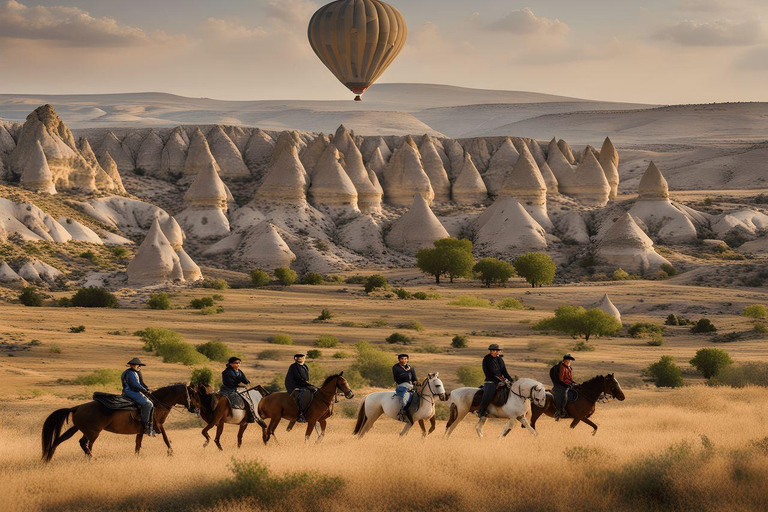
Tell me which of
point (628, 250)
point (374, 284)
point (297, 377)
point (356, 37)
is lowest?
point (374, 284)

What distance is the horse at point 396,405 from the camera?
1415 cm

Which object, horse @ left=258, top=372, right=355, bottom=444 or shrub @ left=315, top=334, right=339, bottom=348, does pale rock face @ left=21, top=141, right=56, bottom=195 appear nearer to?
shrub @ left=315, top=334, right=339, bottom=348

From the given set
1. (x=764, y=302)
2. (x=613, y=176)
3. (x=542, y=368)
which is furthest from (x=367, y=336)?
(x=613, y=176)

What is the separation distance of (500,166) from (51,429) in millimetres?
72089

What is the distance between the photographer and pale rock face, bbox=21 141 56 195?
200 ft

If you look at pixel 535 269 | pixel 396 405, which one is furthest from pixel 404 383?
pixel 535 269

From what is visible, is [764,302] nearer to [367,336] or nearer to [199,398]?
[367,336]

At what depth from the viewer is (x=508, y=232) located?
210 ft

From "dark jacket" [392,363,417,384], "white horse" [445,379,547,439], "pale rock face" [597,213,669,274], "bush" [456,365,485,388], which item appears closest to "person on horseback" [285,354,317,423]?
"dark jacket" [392,363,417,384]

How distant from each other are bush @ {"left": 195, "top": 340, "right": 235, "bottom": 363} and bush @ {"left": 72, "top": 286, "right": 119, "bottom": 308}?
14.9m

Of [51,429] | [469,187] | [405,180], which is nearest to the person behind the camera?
[51,429]

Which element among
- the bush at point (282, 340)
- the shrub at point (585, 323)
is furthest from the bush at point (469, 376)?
the shrub at point (585, 323)

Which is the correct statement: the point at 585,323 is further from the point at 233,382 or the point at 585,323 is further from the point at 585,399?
the point at 233,382

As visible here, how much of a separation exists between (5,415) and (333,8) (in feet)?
105
